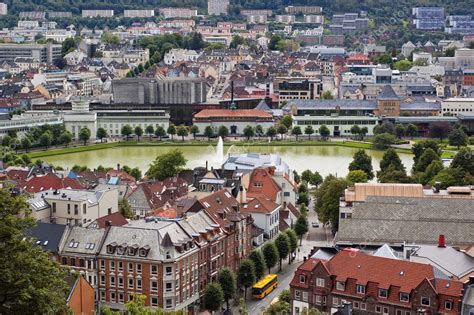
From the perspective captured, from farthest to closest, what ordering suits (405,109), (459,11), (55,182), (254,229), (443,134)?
(459,11) → (405,109) → (443,134) → (55,182) → (254,229)

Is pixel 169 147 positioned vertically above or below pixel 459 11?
below

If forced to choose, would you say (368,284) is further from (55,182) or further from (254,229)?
(55,182)

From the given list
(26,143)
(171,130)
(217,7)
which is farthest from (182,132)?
(217,7)

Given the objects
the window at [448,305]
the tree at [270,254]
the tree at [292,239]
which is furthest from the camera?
the tree at [292,239]

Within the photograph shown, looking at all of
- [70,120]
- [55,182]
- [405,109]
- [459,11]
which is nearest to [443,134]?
[405,109]

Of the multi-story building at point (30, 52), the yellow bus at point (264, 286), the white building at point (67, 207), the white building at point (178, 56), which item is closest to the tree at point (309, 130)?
the white building at point (67, 207)

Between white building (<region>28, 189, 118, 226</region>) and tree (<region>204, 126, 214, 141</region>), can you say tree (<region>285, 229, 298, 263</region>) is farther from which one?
tree (<region>204, 126, 214, 141</region>)

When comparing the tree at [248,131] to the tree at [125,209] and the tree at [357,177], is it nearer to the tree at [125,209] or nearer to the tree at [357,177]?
the tree at [357,177]

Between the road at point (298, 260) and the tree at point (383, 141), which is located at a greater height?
the tree at point (383, 141)
